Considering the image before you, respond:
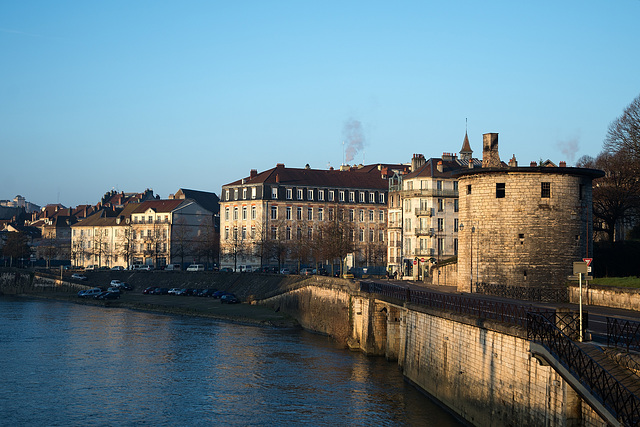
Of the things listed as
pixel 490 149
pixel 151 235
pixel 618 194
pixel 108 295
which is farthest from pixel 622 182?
pixel 151 235

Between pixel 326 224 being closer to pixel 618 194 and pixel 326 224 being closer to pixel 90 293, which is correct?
pixel 90 293

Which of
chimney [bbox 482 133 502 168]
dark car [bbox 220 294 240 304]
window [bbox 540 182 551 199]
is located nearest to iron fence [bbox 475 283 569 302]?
window [bbox 540 182 551 199]

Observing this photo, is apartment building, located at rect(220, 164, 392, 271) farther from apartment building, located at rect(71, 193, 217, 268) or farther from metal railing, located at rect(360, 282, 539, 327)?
metal railing, located at rect(360, 282, 539, 327)

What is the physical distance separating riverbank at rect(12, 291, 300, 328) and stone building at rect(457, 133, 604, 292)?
23420 mm

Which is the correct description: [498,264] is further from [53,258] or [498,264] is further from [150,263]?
[53,258]

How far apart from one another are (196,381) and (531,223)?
21.0m

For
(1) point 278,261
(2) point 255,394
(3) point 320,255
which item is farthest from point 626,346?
(1) point 278,261

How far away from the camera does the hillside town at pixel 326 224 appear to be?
43969mm

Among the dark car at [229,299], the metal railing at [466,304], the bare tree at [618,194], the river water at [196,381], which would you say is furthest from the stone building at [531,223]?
the dark car at [229,299]

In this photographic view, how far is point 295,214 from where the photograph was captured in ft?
352

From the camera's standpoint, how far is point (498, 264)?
43812mm

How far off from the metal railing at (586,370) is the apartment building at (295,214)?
259 ft

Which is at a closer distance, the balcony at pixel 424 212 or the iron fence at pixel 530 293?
the iron fence at pixel 530 293

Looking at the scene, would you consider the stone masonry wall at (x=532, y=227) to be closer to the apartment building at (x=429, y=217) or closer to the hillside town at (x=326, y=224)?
the hillside town at (x=326, y=224)
